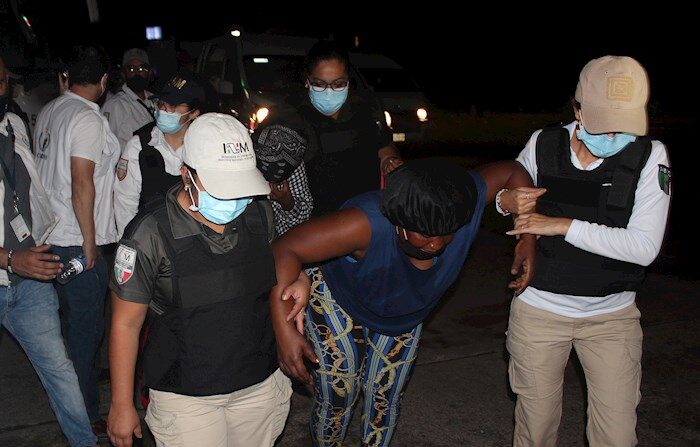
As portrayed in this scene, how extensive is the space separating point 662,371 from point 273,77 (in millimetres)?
8105

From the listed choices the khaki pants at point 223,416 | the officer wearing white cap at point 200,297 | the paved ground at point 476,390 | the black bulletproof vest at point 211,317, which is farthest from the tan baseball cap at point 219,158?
the paved ground at point 476,390

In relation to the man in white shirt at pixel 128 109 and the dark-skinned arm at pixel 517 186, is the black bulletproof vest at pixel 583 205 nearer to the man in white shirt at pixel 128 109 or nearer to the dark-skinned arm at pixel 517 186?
the dark-skinned arm at pixel 517 186

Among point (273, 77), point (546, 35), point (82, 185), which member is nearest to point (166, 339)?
point (82, 185)

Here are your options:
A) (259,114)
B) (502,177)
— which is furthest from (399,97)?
(502,177)

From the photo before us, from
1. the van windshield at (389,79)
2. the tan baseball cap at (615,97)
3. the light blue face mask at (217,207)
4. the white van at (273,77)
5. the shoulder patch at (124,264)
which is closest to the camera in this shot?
the shoulder patch at (124,264)

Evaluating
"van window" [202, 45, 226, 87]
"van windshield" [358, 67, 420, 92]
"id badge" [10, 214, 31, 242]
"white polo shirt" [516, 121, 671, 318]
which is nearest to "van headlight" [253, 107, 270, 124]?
"van window" [202, 45, 226, 87]

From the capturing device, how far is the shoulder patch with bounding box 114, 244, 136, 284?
253 cm

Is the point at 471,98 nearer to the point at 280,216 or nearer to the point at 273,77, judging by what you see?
the point at 273,77

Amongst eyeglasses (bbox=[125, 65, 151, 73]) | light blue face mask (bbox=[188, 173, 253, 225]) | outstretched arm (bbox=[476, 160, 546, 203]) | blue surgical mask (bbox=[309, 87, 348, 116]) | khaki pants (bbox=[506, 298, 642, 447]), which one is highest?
eyeglasses (bbox=[125, 65, 151, 73])

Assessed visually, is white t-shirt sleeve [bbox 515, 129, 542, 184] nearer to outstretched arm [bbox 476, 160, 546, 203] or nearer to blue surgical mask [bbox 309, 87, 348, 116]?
outstretched arm [bbox 476, 160, 546, 203]

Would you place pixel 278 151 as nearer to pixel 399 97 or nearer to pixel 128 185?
pixel 128 185

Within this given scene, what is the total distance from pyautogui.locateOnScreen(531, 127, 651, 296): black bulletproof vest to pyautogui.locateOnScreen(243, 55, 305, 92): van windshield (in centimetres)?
802

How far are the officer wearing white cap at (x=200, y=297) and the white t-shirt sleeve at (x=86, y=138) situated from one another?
4.76 feet

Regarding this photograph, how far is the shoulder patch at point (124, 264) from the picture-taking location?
2.53m
